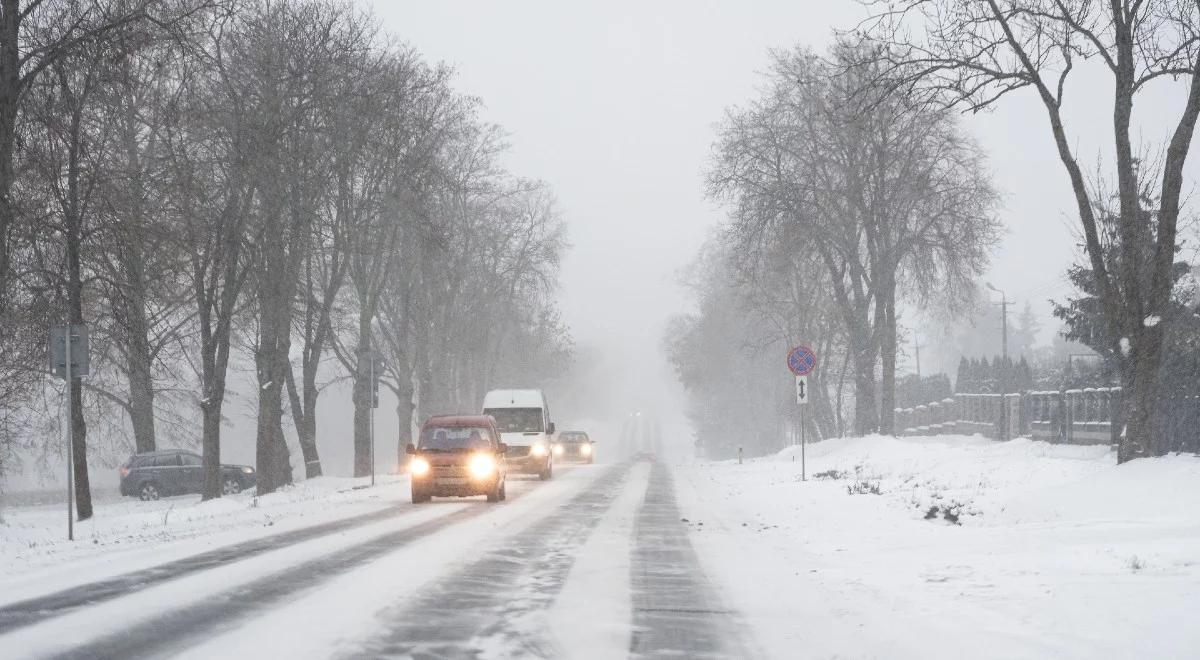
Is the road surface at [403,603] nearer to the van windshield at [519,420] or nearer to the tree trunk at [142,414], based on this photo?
the van windshield at [519,420]

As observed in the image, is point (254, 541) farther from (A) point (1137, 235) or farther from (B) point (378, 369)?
(B) point (378, 369)

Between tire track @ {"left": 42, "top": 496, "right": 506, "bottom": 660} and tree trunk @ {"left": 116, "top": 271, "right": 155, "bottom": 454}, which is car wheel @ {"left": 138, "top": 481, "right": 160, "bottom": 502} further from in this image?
tire track @ {"left": 42, "top": 496, "right": 506, "bottom": 660}

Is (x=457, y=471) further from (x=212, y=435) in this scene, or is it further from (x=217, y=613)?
(x=217, y=613)

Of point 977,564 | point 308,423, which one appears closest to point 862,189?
point 308,423

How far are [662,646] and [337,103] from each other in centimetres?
2453

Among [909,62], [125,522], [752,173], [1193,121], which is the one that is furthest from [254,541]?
[752,173]

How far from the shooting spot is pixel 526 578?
10.9m

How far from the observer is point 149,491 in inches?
1563

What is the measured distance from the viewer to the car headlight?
77.4 feet

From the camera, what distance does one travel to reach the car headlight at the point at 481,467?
928 inches

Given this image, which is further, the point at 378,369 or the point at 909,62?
the point at 378,369

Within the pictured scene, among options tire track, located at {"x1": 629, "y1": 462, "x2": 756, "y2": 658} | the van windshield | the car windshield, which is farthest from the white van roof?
tire track, located at {"x1": 629, "y1": 462, "x2": 756, "y2": 658}

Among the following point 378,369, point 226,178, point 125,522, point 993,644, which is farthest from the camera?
point 378,369

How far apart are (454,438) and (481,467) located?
1.41 metres
